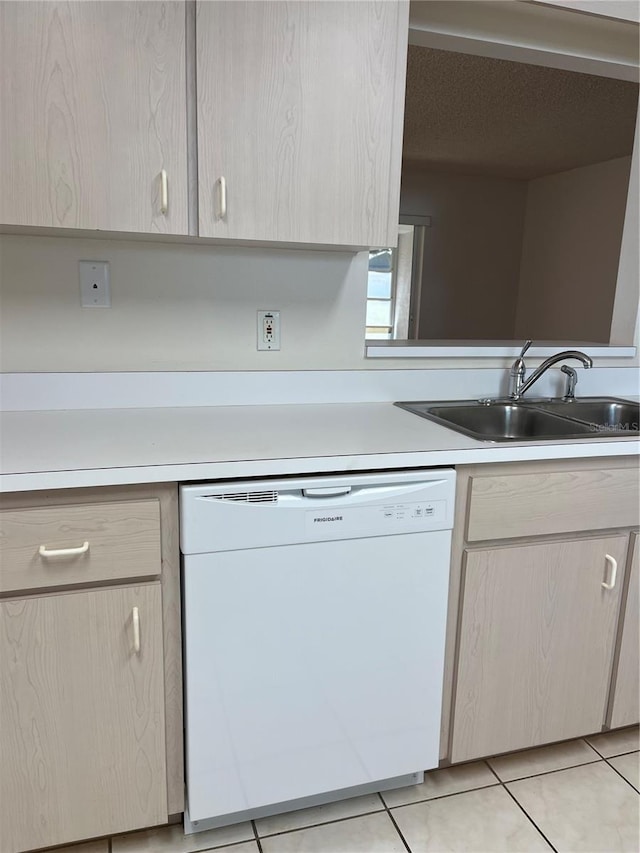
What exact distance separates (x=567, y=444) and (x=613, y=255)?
444cm

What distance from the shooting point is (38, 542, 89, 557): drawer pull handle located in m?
1.16

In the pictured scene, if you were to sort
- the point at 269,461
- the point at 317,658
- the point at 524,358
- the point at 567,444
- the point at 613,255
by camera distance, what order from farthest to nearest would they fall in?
1. the point at 613,255
2. the point at 524,358
3. the point at 567,444
4. the point at 317,658
5. the point at 269,461

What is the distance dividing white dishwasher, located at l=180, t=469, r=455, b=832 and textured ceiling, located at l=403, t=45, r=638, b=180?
2529mm

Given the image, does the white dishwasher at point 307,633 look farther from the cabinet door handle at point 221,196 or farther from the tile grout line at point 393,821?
the cabinet door handle at point 221,196

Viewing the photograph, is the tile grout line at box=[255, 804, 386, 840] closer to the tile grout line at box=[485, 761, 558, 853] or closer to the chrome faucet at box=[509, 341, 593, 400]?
the tile grout line at box=[485, 761, 558, 853]

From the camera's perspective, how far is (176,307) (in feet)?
5.70

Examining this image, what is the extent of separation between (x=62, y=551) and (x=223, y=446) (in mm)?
372

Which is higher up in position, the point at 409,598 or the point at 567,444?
the point at 567,444

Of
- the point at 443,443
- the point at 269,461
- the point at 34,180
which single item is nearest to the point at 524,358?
the point at 443,443

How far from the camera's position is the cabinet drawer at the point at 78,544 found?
3.76 ft

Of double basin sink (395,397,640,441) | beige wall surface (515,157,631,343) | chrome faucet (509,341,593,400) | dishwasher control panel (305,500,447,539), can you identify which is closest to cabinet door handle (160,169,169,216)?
dishwasher control panel (305,500,447,539)

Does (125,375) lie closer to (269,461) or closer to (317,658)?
(269,461)

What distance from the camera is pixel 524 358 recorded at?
2.08 m

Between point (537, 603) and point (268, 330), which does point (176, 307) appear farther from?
point (537, 603)
